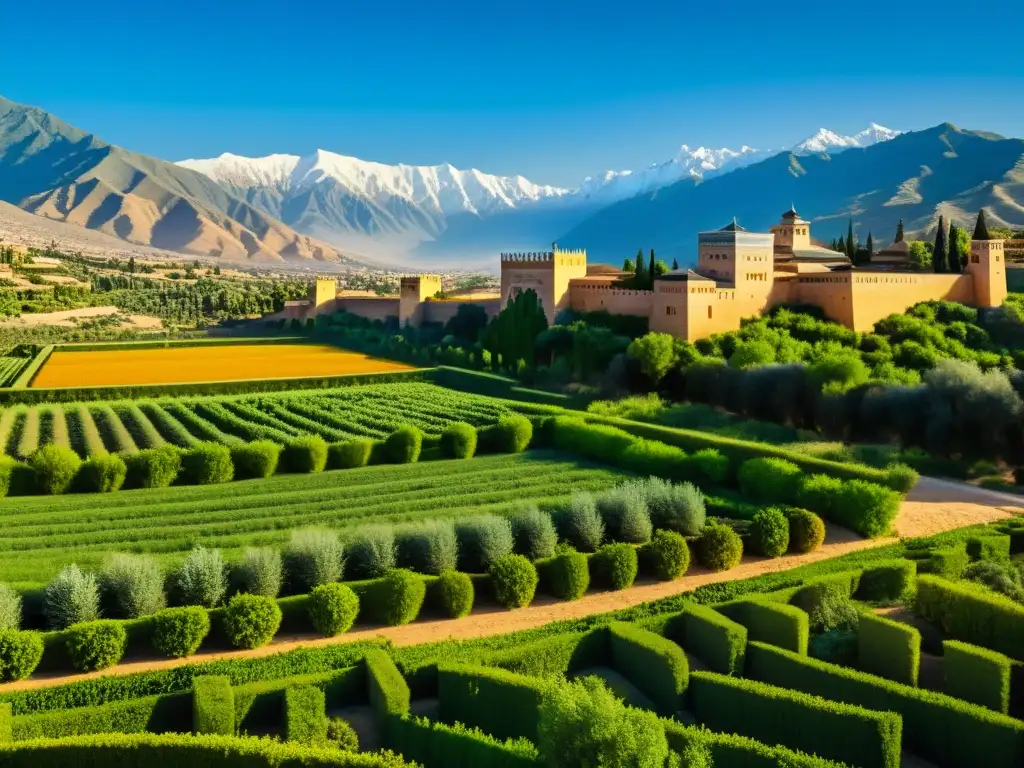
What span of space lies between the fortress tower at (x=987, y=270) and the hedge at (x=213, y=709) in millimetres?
40512

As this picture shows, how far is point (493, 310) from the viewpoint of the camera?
5550cm

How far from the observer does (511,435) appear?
27.4m

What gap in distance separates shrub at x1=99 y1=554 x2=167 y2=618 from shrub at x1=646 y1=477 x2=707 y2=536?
8.95 m

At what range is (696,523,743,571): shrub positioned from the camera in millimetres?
16438

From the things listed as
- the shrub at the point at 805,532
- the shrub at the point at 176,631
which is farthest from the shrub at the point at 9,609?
the shrub at the point at 805,532

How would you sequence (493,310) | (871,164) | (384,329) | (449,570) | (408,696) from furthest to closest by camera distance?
(871,164), (384,329), (493,310), (449,570), (408,696)

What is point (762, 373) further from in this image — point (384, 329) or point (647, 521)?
point (384, 329)

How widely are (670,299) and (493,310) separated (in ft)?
58.7

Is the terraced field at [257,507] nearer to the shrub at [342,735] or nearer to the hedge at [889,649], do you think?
the shrub at [342,735]

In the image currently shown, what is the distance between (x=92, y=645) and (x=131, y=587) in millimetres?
1390

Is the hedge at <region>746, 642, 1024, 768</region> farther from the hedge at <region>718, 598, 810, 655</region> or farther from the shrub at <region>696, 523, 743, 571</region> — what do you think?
the shrub at <region>696, 523, 743, 571</region>

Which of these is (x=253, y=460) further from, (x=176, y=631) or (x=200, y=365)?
(x=200, y=365)

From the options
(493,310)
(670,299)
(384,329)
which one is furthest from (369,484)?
(384,329)

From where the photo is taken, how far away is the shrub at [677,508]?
57.8 ft
